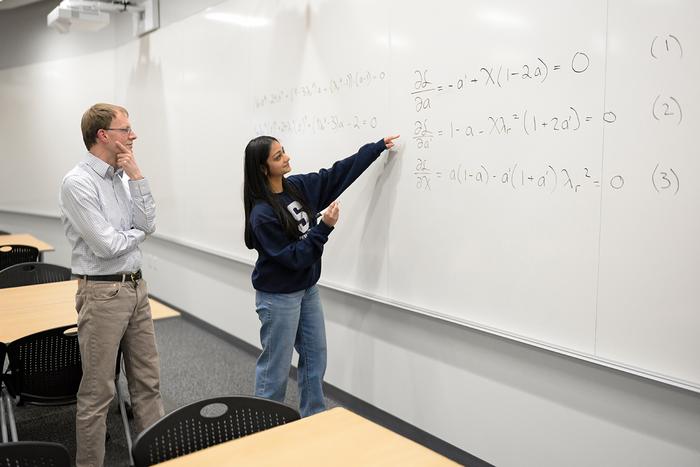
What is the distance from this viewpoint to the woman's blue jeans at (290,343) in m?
2.73

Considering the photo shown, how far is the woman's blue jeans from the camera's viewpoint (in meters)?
2.73

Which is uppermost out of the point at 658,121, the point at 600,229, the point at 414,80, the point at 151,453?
the point at 414,80

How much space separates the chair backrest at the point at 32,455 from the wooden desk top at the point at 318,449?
0.24 metres

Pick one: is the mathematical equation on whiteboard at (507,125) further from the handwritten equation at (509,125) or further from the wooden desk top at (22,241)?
the wooden desk top at (22,241)

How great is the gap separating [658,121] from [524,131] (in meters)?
0.52

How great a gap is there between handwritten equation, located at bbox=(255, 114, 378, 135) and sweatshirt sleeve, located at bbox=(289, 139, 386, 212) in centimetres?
20

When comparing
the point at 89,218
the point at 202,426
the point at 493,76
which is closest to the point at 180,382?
the point at 89,218

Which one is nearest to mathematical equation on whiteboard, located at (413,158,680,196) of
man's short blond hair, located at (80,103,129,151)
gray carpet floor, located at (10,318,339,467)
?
man's short blond hair, located at (80,103,129,151)

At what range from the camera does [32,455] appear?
4.27ft

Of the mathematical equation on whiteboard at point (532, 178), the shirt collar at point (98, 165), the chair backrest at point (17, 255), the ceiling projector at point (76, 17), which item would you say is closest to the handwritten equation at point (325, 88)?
the mathematical equation on whiteboard at point (532, 178)

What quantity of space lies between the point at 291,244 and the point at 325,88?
1118mm

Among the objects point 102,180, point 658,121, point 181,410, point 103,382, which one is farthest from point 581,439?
point 102,180

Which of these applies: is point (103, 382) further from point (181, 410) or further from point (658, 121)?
point (658, 121)

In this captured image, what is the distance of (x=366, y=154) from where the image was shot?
284 cm
